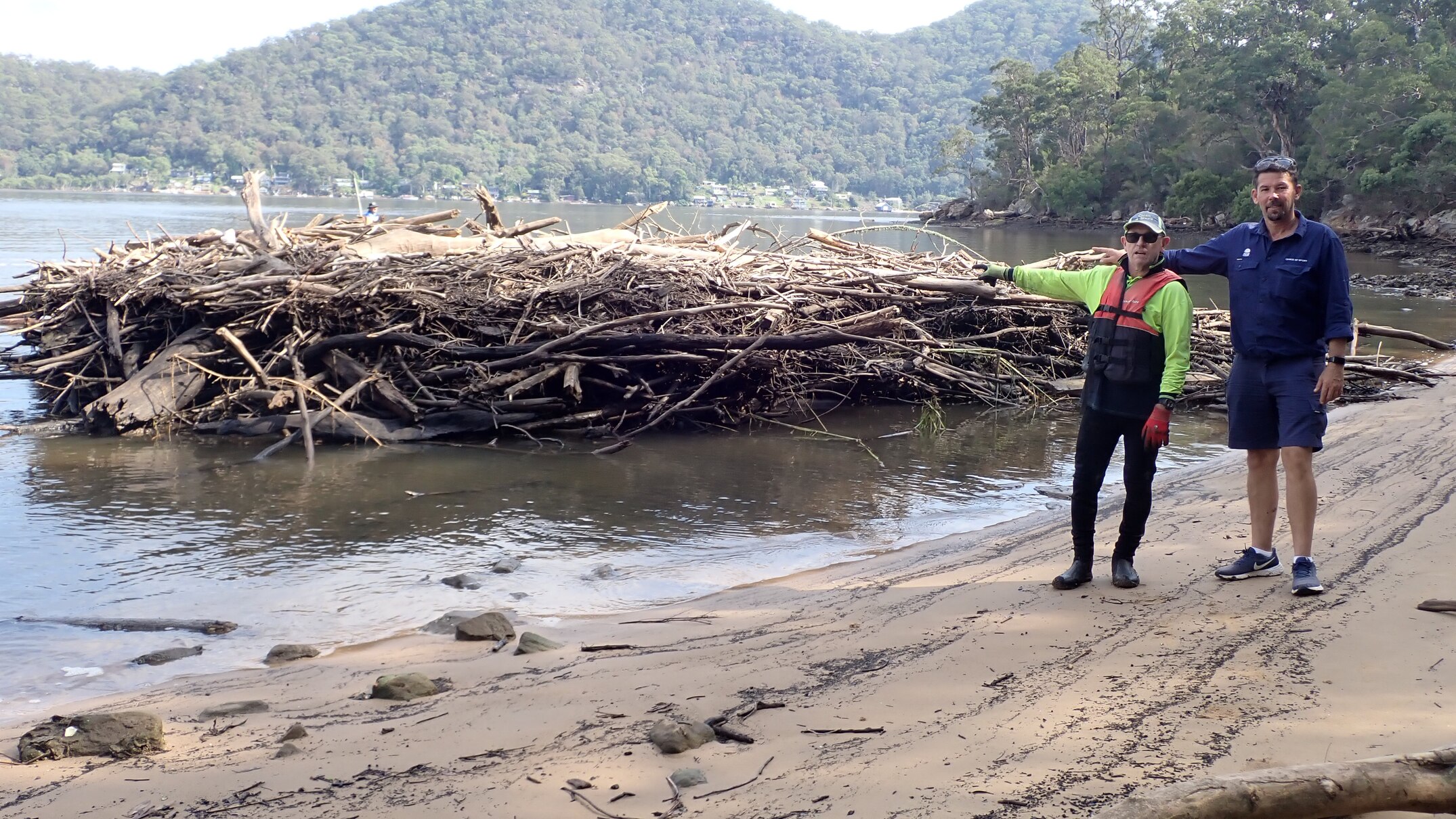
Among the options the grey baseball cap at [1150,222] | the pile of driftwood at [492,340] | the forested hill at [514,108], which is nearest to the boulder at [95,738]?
the grey baseball cap at [1150,222]

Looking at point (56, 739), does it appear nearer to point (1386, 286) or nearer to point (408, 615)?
point (408, 615)

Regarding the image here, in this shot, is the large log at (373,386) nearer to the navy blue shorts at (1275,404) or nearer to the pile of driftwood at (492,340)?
the pile of driftwood at (492,340)

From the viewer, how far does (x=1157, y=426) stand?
4.26 m

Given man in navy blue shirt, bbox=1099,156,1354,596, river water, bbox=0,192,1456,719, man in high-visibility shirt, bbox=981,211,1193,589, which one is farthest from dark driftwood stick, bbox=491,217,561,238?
man in navy blue shirt, bbox=1099,156,1354,596

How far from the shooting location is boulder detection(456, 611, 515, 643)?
4.41m

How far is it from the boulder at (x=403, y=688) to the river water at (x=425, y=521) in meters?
1.02

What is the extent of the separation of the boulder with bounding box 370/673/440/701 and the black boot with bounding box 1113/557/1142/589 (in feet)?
8.90

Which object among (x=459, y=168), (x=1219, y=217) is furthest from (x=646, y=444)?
(x=459, y=168)

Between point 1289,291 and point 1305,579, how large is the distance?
110 cm

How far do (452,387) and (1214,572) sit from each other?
6466mm

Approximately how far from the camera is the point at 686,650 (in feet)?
13.2

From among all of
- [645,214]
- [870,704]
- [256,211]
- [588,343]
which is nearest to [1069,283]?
[870,704]

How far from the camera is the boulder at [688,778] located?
2.71 metres

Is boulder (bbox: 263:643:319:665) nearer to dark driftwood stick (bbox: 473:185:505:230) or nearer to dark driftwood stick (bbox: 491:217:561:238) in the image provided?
dark driftwood stick (bbox: 491:217:561:238)
